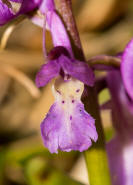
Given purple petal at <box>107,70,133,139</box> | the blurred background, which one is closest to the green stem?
purple petal at <box>107,70,133,139</box>

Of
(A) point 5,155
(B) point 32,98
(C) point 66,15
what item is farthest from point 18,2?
(B) point 32,98

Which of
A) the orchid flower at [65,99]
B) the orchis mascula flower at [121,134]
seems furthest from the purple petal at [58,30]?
the orchis mascula flower at [121,134]

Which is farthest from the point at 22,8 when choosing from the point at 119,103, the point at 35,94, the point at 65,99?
the point at 35,94

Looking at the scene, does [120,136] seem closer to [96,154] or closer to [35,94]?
[96,154]

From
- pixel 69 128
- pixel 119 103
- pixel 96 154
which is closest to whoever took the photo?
pixel 69 128

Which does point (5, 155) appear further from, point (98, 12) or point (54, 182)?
point (98, 12)

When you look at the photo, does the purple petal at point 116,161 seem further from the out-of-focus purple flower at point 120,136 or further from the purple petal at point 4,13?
the purple petal at point 4,13

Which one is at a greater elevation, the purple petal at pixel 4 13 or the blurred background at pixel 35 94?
the purple petal at pixel 4 13
